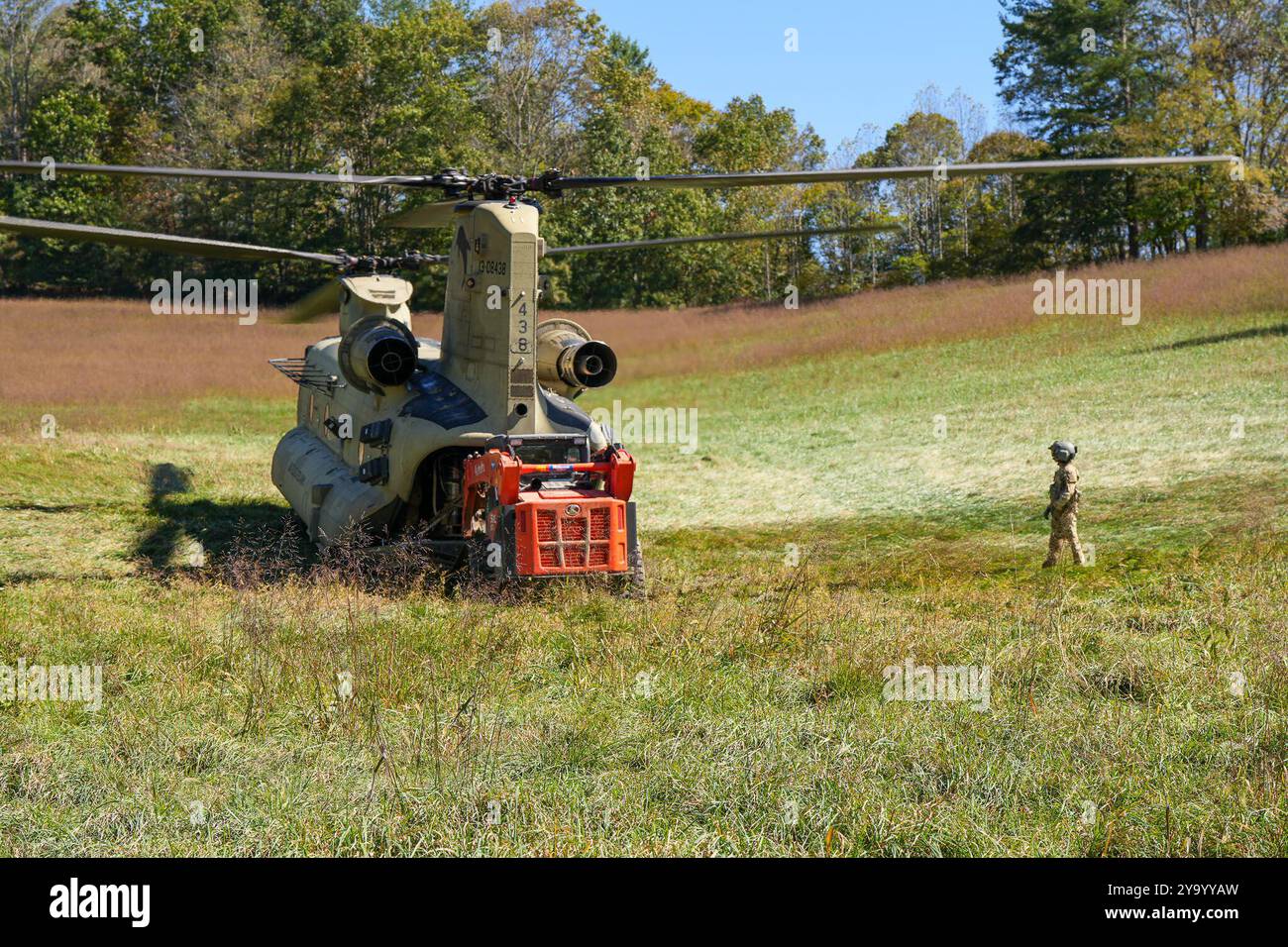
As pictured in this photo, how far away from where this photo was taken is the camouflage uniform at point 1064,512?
46.8 feet

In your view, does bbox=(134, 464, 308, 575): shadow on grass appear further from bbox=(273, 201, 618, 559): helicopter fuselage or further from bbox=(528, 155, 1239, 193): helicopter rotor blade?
bbox=(528, 155, 1239, 193): helicopter rotor blade

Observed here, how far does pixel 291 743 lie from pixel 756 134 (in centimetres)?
5965

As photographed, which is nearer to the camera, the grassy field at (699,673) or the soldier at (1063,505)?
the grassy field at (699,673)

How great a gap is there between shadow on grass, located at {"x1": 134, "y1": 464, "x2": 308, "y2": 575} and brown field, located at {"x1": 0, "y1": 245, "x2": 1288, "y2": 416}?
8.69 metres

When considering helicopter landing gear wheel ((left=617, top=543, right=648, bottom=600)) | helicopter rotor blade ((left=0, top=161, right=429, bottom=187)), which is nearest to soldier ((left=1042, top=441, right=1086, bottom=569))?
helicopter landing gear wheel ((left=617, top=543, right=648, bottom=600))

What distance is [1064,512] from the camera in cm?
1438

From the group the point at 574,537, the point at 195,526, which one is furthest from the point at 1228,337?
the point at 195,526

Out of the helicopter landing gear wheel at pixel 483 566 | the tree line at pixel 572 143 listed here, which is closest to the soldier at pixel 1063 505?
the helicopter landing gear wheel at pixel 483 566

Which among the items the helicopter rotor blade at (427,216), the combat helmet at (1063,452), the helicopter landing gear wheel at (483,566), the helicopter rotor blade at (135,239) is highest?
the helicopter rotor blade at (427,216)

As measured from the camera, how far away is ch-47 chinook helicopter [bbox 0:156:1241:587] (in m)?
12.2

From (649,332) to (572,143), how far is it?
30.2 meters

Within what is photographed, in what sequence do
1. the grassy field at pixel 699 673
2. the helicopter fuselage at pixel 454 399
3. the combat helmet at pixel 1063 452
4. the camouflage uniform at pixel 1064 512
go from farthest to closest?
1. the camouflage uniform at pixel 1064 512
2. the combat helmet at pixel 1063 452
3. the helicopter fuselage at pixel 454 399
4. the grassy field at pixel 699 673

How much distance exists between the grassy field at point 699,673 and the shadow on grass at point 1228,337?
34.1 ft

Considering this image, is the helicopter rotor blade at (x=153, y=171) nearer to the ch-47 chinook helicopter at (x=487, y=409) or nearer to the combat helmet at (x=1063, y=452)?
the ch-47 chinook helicopter at (x=487, y=409)
